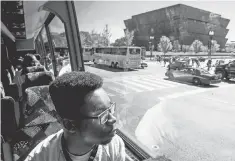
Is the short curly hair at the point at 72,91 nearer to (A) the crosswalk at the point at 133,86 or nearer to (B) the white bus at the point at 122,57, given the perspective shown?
(A) the crosswalk at the point at 133,86

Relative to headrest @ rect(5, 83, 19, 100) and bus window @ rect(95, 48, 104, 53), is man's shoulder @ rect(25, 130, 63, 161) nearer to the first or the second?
headrest @ rect(5, 83, 19, 100)

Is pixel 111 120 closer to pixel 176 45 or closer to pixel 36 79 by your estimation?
pixel 36 79

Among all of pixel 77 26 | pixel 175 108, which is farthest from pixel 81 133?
pixel 175 108

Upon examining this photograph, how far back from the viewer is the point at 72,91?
3.60 feet

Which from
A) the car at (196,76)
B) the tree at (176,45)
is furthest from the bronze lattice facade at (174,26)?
the car at (196,76)

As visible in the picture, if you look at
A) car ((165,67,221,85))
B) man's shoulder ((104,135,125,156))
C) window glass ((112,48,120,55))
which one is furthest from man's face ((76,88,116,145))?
window glass ((112,48,120,55))

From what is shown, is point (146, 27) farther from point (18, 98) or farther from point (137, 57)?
point (18, 98)

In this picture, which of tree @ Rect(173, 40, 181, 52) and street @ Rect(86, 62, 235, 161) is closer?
street @ Rect(86, 62, 235, 161)

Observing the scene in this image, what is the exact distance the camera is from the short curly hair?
3.60 feet

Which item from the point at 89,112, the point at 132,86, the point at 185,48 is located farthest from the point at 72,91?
the point at 185,48

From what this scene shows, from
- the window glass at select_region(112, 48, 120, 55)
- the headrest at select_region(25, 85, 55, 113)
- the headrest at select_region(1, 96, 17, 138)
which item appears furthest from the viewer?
the window glass at select_region(112, 48, 120, 55)

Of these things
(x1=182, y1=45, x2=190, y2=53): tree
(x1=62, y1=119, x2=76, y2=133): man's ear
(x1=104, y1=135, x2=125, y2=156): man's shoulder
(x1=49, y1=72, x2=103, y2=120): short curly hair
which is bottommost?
(x1=182, y1=45, x2=190, y2=53): tree

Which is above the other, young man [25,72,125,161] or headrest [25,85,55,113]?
young man [25,72,125,161]

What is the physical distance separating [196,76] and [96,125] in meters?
11.6
